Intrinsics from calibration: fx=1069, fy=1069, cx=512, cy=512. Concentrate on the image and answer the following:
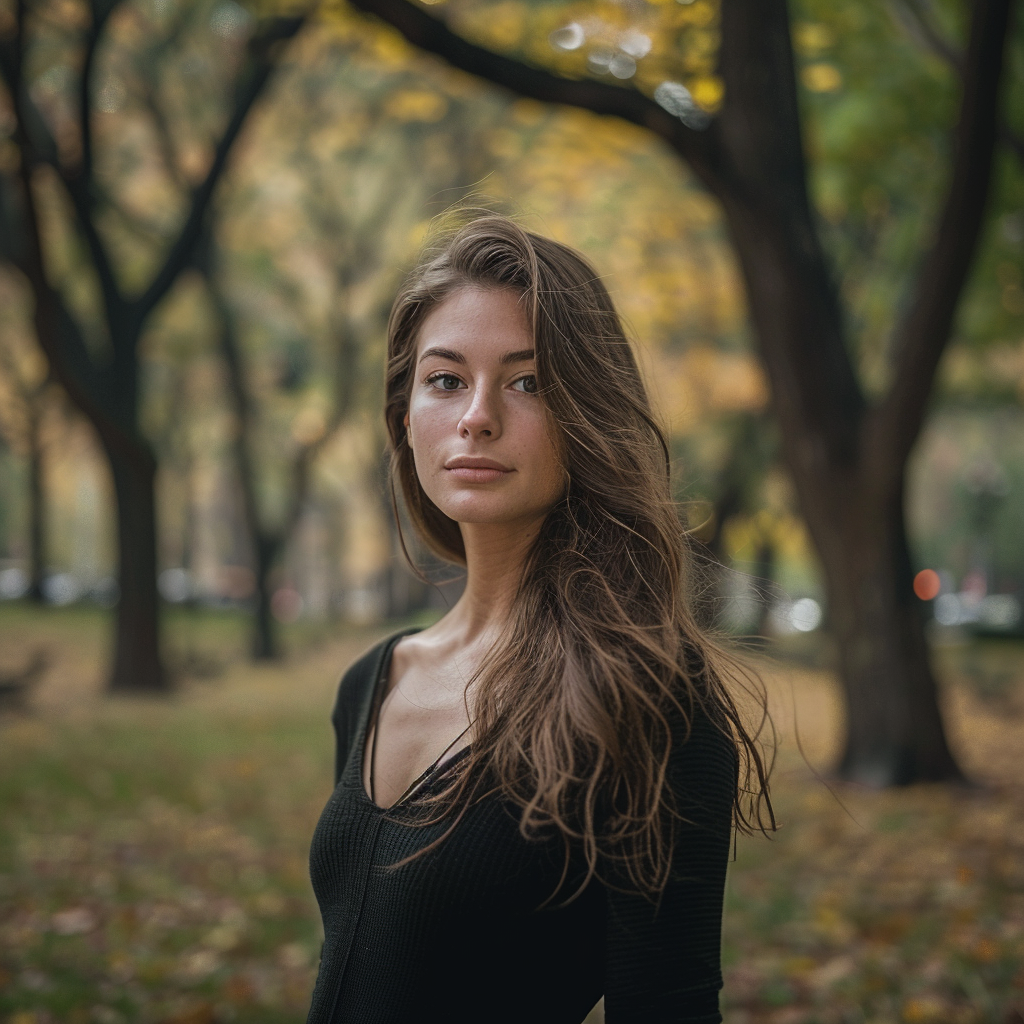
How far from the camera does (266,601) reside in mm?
18656

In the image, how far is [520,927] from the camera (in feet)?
5.34

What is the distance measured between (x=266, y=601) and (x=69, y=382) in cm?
888

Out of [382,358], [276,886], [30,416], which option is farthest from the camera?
[30,416]

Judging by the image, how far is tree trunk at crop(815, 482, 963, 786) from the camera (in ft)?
25.2

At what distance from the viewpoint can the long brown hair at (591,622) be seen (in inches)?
62.0

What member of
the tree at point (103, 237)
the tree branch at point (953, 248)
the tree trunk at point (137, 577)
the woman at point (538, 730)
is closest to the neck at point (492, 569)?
the woman at point (538, 730)

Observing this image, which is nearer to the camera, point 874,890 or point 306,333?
point 874,890

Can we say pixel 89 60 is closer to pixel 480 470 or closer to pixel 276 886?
pixel 276 886

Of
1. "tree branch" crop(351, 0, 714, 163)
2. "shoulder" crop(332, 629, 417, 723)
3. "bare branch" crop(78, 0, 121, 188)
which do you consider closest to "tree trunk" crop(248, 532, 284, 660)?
"bare branch" crop(78, 0, 121, 188)

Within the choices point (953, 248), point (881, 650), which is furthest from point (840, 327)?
point (881, 650)

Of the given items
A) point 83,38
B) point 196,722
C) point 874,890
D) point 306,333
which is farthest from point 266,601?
point 874,890

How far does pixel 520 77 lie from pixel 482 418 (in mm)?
4420

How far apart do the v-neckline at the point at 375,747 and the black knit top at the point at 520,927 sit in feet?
0.08

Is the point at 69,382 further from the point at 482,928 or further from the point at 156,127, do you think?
the point at 482,928
